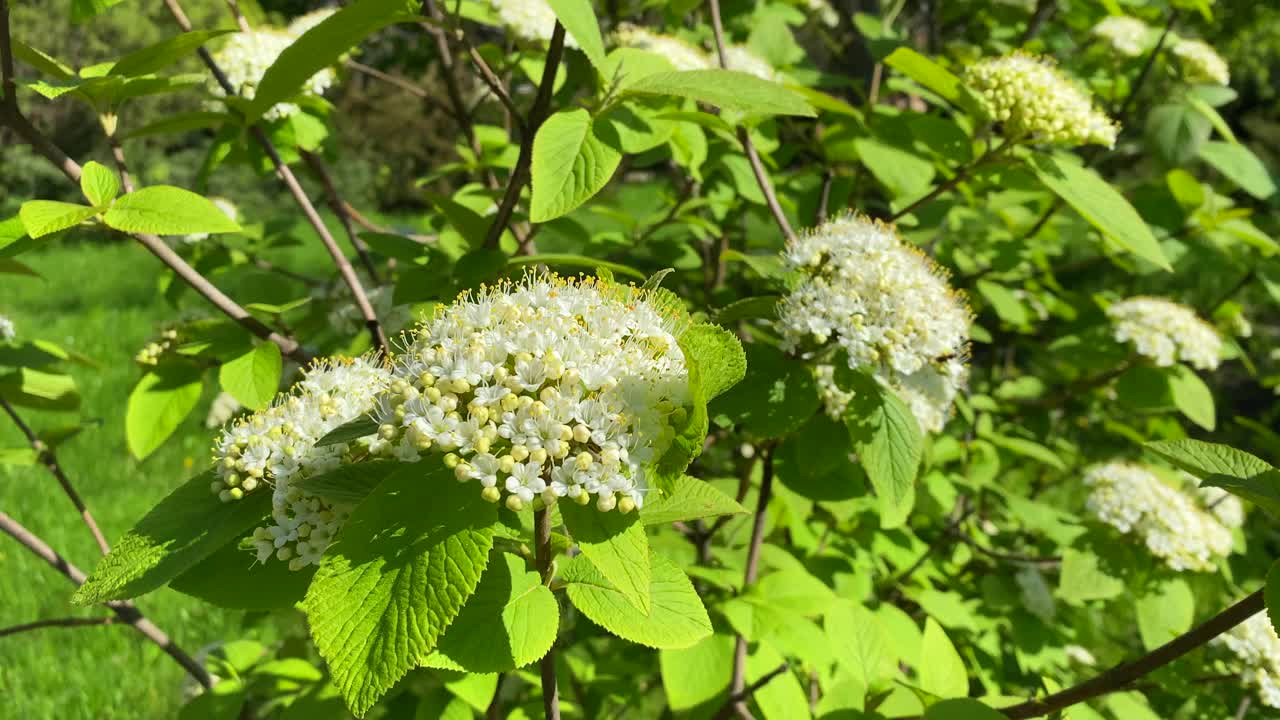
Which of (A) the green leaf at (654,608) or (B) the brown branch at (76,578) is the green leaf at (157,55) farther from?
(A) the green leaf at (654,608)

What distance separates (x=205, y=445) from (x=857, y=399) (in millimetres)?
5390

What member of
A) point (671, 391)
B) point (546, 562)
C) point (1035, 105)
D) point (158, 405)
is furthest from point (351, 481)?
point (1035, 105)

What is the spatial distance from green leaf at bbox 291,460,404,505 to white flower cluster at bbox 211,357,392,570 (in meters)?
0.04

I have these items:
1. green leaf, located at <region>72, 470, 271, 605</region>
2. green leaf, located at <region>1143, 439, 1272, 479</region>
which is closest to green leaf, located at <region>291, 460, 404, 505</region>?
green leaf, located at <region>72, 470, 271, 605</region>

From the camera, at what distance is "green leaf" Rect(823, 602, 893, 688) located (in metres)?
1.70

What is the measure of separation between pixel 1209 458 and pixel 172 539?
140 centimetres

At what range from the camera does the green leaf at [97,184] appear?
1336 mm

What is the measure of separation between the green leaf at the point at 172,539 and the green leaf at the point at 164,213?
1.31 ft

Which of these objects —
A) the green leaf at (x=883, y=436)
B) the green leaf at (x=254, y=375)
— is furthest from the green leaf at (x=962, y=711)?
the green leaf at (x=254, y=375)

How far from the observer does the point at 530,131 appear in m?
1.50

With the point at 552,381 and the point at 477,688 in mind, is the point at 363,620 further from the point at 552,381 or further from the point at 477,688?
the point at 477,688

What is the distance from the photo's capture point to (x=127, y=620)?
68.6 inches

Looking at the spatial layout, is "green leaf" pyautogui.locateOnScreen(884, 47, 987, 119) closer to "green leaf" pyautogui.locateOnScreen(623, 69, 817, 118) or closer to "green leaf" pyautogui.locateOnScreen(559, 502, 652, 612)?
"green leaf" pyautogui.locateOnScreen(623, 69, 817, 118)

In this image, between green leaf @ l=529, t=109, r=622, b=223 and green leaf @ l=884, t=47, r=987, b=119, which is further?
green leaf @ l=884, t=47, r=987, b=119
